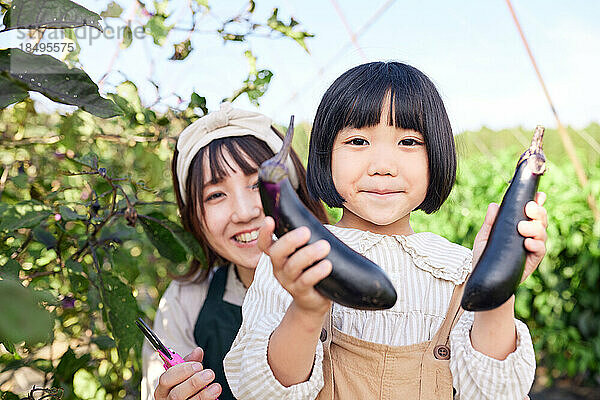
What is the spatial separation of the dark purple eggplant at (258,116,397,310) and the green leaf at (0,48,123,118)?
283 mm

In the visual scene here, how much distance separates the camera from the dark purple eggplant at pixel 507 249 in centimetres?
74

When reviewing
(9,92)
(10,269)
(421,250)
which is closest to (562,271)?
(421,250)

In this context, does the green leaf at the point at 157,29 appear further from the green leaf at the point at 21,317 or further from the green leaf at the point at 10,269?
the green leaf at the point at 21,317

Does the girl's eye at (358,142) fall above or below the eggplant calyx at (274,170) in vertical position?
below

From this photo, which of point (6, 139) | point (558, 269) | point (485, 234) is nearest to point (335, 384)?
point (485, 234)

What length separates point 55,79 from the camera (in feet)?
2.68

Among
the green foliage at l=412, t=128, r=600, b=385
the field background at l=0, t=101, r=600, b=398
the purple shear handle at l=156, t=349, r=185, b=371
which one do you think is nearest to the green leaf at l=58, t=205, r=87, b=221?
the field background at l=0, t=101, r=600, b=398

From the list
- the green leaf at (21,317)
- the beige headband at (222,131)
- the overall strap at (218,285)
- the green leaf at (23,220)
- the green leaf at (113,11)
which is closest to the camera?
the green leaf at (21,317)

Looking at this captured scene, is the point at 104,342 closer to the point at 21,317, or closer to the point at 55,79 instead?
the point at 55,79

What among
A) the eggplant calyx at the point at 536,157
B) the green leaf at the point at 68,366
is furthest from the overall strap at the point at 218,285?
the eggplant calyx at the point at 536,157

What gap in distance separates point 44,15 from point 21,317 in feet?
1.92

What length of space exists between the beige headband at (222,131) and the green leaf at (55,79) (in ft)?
2.30

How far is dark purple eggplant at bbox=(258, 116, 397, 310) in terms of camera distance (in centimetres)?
71

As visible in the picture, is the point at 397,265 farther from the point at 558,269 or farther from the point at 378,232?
the point at 558,269
